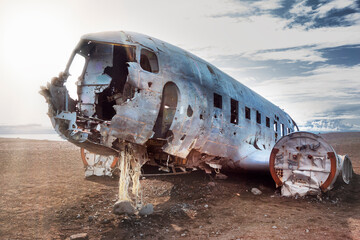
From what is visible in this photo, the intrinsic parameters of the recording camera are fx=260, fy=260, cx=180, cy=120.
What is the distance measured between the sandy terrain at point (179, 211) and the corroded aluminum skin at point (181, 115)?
1.46 m

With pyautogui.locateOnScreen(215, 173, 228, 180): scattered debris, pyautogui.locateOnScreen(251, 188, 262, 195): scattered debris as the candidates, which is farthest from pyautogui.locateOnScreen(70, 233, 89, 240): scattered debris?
pyautogui.locateOnScreen(215, 173, 228, 180): scattered debris

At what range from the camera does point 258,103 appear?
12984mm

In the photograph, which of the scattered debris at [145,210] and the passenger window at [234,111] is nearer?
the scattered debris at [145,210]

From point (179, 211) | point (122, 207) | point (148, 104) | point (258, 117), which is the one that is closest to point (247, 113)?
point (258, 117)

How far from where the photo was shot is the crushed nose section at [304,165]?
8.54 m

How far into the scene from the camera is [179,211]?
7520mm

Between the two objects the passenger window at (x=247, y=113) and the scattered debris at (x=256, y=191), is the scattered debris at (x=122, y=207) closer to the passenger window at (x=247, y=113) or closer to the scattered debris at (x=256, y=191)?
the scattered debris at (x=256, y=191)

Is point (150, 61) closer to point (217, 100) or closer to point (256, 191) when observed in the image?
point (217, 100)

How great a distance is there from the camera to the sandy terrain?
5.91 metres

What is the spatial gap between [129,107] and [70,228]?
3.20 metres

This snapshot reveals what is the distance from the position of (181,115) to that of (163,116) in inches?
20.5

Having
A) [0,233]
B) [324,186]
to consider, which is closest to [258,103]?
[324,186]

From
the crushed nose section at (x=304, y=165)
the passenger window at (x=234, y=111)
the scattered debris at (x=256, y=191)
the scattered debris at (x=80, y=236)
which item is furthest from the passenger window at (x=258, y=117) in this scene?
the scattered debris at (x=80, y=236)

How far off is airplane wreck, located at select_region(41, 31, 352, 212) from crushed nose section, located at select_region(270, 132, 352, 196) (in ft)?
0.10
